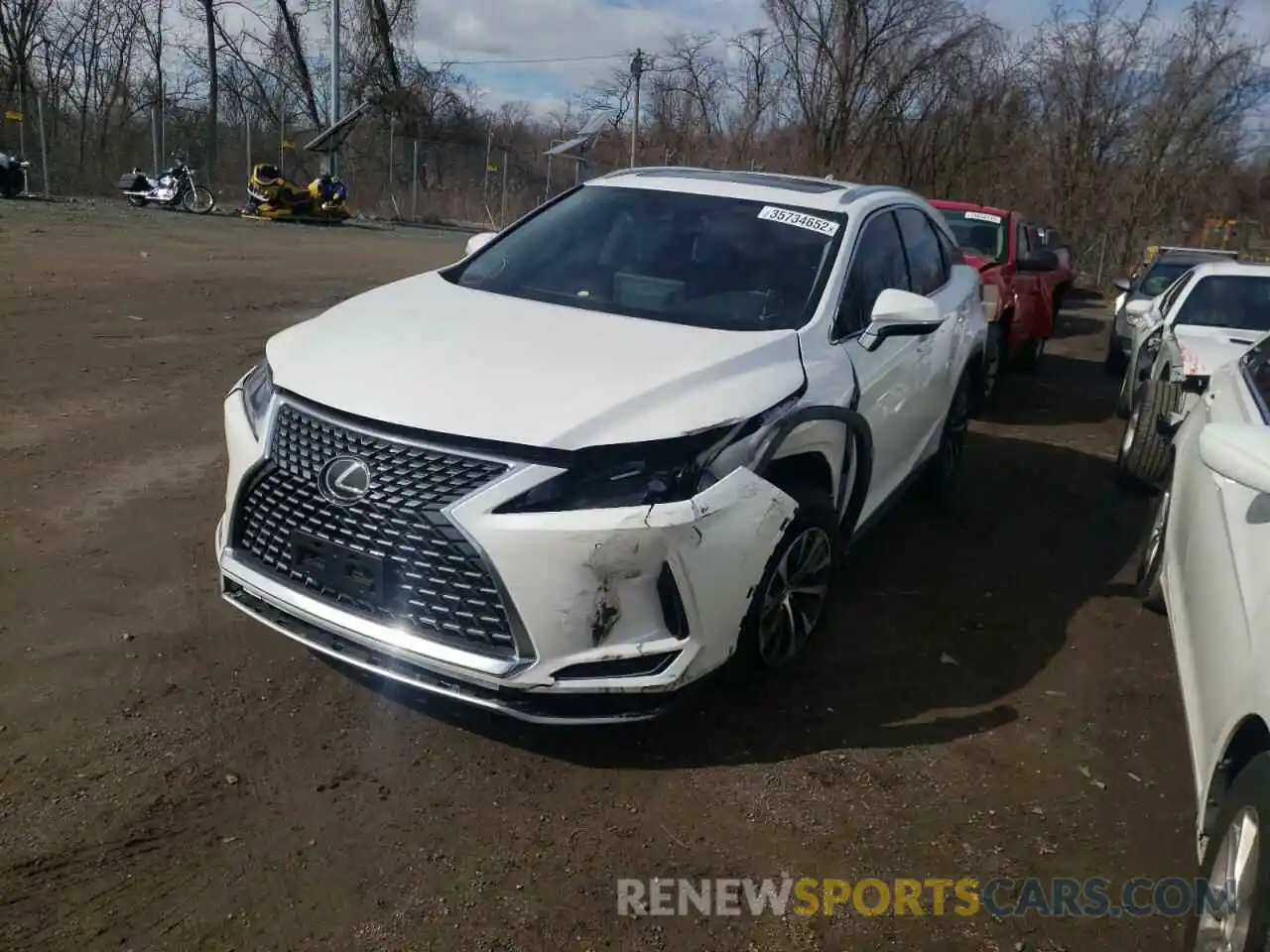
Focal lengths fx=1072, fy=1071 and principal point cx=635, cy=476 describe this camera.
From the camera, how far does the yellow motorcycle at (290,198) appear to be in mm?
24062

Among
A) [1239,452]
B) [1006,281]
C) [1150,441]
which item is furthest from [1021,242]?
[1239,452]

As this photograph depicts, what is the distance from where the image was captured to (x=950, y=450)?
20.7 ft

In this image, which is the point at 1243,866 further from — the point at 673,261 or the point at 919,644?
the point at 673,261

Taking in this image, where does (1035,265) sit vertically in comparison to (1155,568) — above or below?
above

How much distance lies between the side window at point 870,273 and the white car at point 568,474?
31mm

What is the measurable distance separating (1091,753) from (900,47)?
2593 cm

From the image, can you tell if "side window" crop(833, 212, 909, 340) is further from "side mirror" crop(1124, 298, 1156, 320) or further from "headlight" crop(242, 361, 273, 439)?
"side mirror" crop(1124, 298, 1156, 320)

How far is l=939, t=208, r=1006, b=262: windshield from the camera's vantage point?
1070 centimetres

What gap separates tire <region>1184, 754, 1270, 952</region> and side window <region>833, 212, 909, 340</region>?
2.17 metres

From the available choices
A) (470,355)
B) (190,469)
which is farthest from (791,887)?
(190,469)

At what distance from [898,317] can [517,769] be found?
2226 mm

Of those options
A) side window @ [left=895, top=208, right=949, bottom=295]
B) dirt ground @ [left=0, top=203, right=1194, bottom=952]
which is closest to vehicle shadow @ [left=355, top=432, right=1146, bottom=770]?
dirt ground @ [left=0, top=203, right=1194, bottom=952]

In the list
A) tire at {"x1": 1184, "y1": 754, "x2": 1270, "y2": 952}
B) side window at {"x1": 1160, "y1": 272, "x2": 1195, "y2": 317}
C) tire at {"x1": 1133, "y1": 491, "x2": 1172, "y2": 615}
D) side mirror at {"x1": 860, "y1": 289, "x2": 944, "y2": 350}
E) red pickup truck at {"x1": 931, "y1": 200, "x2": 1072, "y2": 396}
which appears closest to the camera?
tire at {"x1": 1184, "y1": 754, "x2": 1270, "y2": 952}

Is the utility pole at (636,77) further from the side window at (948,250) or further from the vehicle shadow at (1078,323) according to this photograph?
the side window at (948,250)
